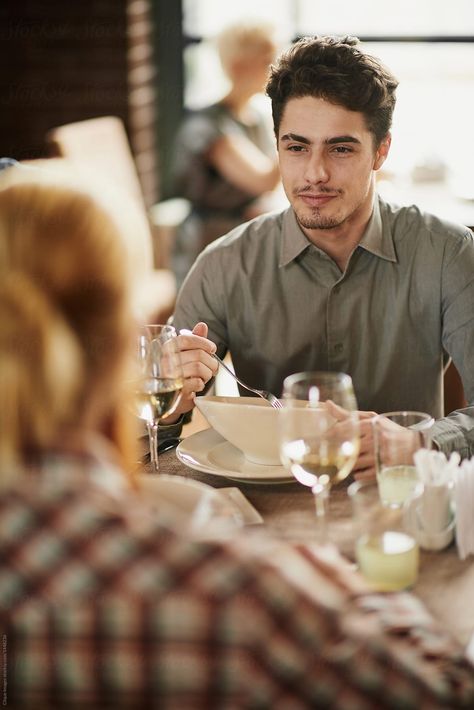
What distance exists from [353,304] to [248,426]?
0.65 metres

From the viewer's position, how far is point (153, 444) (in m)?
1.45

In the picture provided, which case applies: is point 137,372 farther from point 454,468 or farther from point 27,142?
point 27,142

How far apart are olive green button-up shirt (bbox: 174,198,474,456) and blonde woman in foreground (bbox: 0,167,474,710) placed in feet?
3.98

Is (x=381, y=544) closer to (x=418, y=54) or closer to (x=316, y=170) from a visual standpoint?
(x=316, y=170)

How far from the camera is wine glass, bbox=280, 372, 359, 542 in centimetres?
107

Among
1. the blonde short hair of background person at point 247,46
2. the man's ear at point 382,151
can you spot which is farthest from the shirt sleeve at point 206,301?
the blonde short hair of background person at point 247,46

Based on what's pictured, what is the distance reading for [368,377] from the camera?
1993 millimetres

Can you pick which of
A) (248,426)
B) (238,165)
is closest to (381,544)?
(248,426)

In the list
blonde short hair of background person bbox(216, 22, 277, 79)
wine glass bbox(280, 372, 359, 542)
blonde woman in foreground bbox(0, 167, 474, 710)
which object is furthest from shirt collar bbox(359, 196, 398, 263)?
blonde short hair of background person bbox(216, 22, 277, 79)

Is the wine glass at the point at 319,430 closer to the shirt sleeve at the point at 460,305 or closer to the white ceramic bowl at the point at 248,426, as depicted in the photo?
the white ceramic bowl at the point at 248,426

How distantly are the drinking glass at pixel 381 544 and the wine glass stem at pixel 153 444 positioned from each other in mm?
400

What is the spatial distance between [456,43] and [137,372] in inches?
160

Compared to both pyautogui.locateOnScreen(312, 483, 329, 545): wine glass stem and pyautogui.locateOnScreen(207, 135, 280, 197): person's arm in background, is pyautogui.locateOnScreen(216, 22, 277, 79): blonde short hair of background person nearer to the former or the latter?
pyautogui.locateOnScreen(207, 135, 280, 197): person's arm in background

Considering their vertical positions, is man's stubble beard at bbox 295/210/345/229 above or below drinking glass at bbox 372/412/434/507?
above
